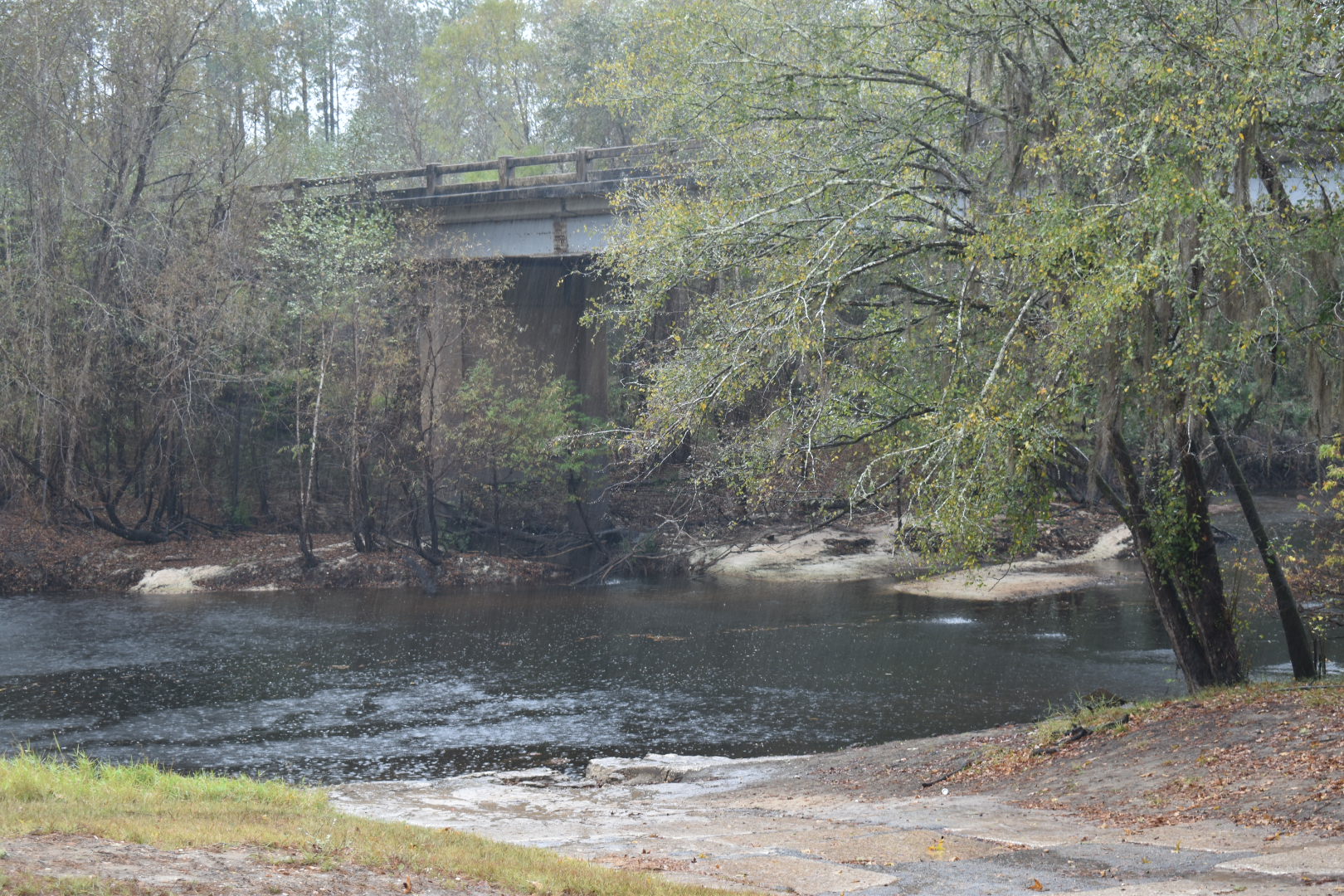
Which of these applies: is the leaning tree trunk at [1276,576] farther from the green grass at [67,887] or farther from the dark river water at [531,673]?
the green grass at [67,887]

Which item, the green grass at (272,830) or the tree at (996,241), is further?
the tree at (996,241)

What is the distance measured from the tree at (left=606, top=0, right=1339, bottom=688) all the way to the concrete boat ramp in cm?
314

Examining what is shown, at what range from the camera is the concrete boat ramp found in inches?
286

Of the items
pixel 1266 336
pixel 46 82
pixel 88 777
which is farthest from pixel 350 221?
pixel 1266 336

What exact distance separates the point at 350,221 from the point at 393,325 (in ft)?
10.7

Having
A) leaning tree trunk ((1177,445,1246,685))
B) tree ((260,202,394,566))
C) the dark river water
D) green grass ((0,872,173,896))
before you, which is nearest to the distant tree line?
tree ((260,202,394,566))

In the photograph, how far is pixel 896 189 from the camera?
1302 cm

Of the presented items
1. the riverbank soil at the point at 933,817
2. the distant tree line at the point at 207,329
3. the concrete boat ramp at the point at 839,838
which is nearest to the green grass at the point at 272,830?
the riverbank soil at the point at 933,817

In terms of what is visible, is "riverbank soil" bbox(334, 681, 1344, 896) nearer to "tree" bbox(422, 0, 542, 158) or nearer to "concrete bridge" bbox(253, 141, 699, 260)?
"concrete bridge" bbox(253, 141, 699, 260)

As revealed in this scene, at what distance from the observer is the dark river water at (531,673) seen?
16594 mm

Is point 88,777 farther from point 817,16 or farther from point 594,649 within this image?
point 594,649

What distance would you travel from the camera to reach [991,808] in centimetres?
1010

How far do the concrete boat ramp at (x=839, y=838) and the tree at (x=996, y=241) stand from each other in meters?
3.14

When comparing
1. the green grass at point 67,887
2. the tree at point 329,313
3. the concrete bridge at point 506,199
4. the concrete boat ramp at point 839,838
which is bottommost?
the concrete boat ramp at point 839,838
